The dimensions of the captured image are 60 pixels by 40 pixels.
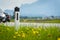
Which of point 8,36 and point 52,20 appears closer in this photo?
point 8,36

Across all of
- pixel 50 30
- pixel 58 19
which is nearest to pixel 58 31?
pixel 50 30

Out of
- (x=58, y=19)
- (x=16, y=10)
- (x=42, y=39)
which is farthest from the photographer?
(x=58, y=19)

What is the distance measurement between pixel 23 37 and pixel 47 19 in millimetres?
5726

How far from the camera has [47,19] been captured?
12344mm

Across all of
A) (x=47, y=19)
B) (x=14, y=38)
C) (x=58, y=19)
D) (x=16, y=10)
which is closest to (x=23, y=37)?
(x=14, y=38)

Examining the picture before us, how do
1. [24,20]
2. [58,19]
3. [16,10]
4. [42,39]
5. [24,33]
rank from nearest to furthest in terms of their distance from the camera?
[42,39] → [24,33] → [16,10] → [58,19] → [24,20]

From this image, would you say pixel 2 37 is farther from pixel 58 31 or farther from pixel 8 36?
pixel 58 31

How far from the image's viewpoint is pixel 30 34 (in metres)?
7.01

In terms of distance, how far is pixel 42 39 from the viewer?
261 inches

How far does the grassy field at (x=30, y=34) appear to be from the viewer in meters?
6.72

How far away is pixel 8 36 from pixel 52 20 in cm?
530

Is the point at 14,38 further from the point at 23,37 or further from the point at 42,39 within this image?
the point at 42,39

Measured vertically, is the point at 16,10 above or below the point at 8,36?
above

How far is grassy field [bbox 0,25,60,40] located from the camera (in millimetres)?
6721
